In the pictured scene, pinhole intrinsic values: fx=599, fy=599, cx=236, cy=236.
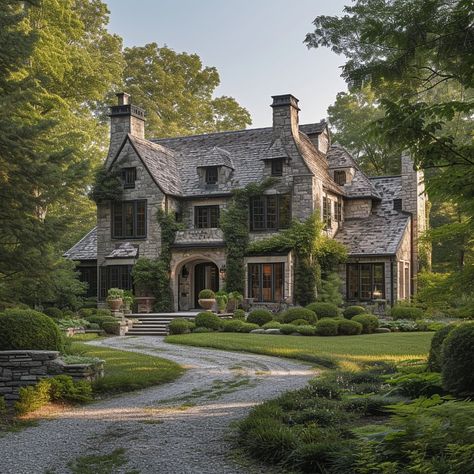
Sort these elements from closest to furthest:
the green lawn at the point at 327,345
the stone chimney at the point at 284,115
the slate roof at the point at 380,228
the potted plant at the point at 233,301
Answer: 1. the green lawn at the point at 327,345
2. the potted plant at the point at 233,301
3. the slate roof at the point at 380,228
4. the stone chimney at the point at 284,115

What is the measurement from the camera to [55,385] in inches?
426

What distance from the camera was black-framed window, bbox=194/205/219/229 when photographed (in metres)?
31.9

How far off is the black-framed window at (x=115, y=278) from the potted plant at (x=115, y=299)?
7.71ft

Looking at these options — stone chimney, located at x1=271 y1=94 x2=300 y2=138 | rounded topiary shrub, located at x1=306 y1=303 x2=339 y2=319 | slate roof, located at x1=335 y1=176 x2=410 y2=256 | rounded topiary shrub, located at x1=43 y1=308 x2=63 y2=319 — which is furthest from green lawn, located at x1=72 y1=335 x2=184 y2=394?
stone chimney, located at x1=271 y1=94 x2=300 y2=138

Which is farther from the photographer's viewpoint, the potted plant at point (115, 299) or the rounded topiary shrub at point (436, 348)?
the potted plant at point (115, 299)

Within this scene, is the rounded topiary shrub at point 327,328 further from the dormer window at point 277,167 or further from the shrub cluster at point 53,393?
the shrub cluster at point 53,393

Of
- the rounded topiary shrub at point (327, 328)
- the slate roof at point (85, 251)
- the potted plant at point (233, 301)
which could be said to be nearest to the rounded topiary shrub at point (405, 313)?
the rounded topiary shrub at point (327, 328)

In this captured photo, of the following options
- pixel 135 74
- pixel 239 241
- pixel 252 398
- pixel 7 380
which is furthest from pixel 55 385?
pixel 135 74

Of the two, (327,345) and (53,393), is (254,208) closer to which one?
(327,345)

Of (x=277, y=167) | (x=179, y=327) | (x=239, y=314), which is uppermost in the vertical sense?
(x=277, y=167)

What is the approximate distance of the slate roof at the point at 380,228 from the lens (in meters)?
30.5

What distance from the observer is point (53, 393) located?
1080 cm

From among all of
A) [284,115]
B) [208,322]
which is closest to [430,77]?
[208,322]

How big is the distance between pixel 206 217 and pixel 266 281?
206 inches
